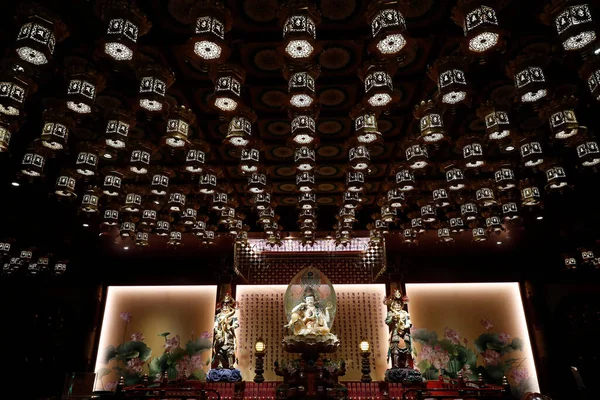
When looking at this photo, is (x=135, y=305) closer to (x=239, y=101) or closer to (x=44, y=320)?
(x=44, y=320)

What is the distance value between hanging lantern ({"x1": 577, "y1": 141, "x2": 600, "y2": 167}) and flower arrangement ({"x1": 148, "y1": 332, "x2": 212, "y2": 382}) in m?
11.1

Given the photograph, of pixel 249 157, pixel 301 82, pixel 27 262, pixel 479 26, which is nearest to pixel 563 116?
pixel 479 26

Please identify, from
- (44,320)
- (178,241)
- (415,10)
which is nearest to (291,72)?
(415,10)

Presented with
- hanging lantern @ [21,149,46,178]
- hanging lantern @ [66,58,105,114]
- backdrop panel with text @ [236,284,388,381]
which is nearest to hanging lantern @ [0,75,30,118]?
hanging lantern @ [66,58,105,114]

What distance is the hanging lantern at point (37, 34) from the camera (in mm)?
3654

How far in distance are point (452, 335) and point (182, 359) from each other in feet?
28.0

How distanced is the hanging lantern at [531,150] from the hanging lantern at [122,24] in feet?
17.6

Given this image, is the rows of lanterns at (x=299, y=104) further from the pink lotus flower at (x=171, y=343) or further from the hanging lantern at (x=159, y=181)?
the pink lotus flower at (x=171, y=343)

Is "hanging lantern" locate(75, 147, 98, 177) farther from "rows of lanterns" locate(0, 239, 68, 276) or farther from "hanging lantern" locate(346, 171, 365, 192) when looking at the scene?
"rows of lanterns" locate(0, 239, 68, 276)

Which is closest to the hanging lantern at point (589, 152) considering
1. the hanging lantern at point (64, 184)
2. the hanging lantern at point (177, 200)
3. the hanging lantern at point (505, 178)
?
the hanging lantern at point (505, 178)

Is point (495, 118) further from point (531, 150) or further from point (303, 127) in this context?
point (303, 127)

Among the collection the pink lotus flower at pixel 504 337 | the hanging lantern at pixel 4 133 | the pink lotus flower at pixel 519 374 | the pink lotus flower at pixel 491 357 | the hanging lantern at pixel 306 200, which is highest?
the hanging lantern at pixel 306 200

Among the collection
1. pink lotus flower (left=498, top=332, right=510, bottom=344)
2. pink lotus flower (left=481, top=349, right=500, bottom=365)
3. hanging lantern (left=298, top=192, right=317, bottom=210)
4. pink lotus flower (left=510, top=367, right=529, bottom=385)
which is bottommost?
pink lotus flower (left=510, top=367, right=529, bottom=385)

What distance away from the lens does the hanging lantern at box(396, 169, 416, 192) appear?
6852 millimetres
